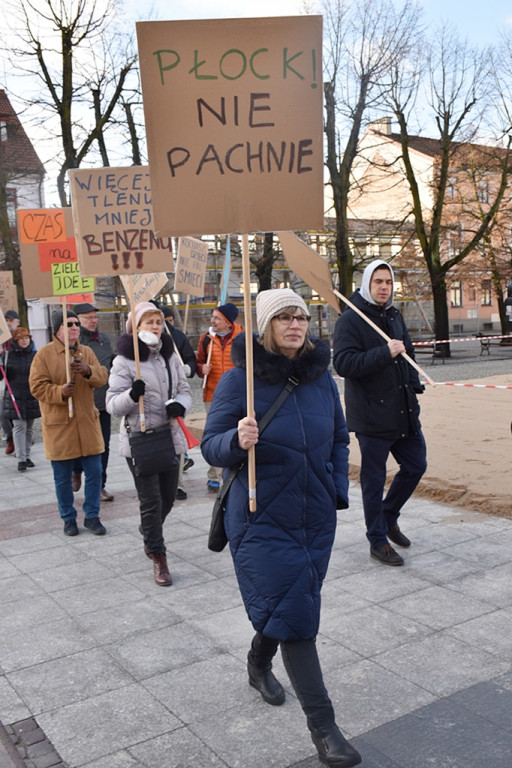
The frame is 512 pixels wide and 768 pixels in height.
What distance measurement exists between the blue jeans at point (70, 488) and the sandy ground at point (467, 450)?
113 inches

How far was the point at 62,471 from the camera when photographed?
256 inches

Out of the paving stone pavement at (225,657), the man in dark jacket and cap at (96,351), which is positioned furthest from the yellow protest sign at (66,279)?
the paving stone pavement at (225,657)

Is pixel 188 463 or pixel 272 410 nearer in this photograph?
pixel 272 410

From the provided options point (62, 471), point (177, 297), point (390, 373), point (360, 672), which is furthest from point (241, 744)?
point (177, 297)

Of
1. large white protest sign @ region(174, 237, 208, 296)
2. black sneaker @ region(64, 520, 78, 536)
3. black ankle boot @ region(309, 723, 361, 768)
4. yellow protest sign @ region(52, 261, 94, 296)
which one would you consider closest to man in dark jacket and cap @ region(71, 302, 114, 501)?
yellow protest sign @ region(52, 261, 94, 296)

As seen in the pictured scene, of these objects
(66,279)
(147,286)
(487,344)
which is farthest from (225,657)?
(487,344)

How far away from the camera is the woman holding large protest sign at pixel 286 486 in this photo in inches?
121

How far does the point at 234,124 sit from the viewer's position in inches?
127

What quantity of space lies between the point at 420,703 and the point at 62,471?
3917mm

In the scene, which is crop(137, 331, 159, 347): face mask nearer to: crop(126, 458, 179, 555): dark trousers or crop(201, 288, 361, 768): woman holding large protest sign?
crop(126, 458, 179, 555): dark trousers

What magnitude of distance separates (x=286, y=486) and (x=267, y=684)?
1.00 meters

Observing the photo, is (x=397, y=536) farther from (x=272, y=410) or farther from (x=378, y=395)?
(x=272, y=410)

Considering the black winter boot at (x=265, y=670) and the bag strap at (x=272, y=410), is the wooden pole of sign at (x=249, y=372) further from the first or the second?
the black winter boot at (x=265, y=670)

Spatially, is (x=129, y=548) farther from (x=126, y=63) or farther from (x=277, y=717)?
(x=126, y=63)
